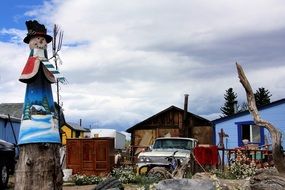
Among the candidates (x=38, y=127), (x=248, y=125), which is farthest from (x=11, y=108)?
(x=38, y=127)

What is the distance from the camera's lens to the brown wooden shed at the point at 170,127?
31.1 meters

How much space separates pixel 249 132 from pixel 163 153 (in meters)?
10.6

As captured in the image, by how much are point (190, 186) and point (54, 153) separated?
99.0 inches

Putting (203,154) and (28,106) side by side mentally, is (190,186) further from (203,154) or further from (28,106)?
(203,154)

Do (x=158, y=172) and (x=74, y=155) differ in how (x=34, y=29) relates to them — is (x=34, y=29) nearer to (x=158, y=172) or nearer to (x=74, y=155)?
(x=158, y=172)

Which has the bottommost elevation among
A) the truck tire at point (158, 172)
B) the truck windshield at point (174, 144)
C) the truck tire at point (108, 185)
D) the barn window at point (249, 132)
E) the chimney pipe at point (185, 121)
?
the truck tire at point (108, 185)

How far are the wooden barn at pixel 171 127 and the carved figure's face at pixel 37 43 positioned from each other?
22203mm

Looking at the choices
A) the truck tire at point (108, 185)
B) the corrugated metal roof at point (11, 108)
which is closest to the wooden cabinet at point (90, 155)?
the truck tire at point (108, 185)

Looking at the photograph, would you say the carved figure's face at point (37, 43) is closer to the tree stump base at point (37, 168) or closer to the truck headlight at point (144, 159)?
the tree stump base at point (37, 168)

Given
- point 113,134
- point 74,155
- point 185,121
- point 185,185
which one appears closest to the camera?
point 185,185

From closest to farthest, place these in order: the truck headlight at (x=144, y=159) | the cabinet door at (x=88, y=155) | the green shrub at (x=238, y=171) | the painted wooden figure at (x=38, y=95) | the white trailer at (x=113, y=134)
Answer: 1. the painted wooden figure at (x=38, y=95)
2. the green shrub at (x=238, y=171)
3. the truck headlight at (x=144, y=159)
4. the cabinet door at (x=88, y=155)
5. the white trailer at (x=113, y=134)

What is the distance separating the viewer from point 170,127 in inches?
1260

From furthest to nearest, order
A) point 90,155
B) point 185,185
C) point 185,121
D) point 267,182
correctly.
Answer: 1. point 185,121
2. point 90,155
3. point 185,185
4. point 267,182

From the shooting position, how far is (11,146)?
1506 cm
